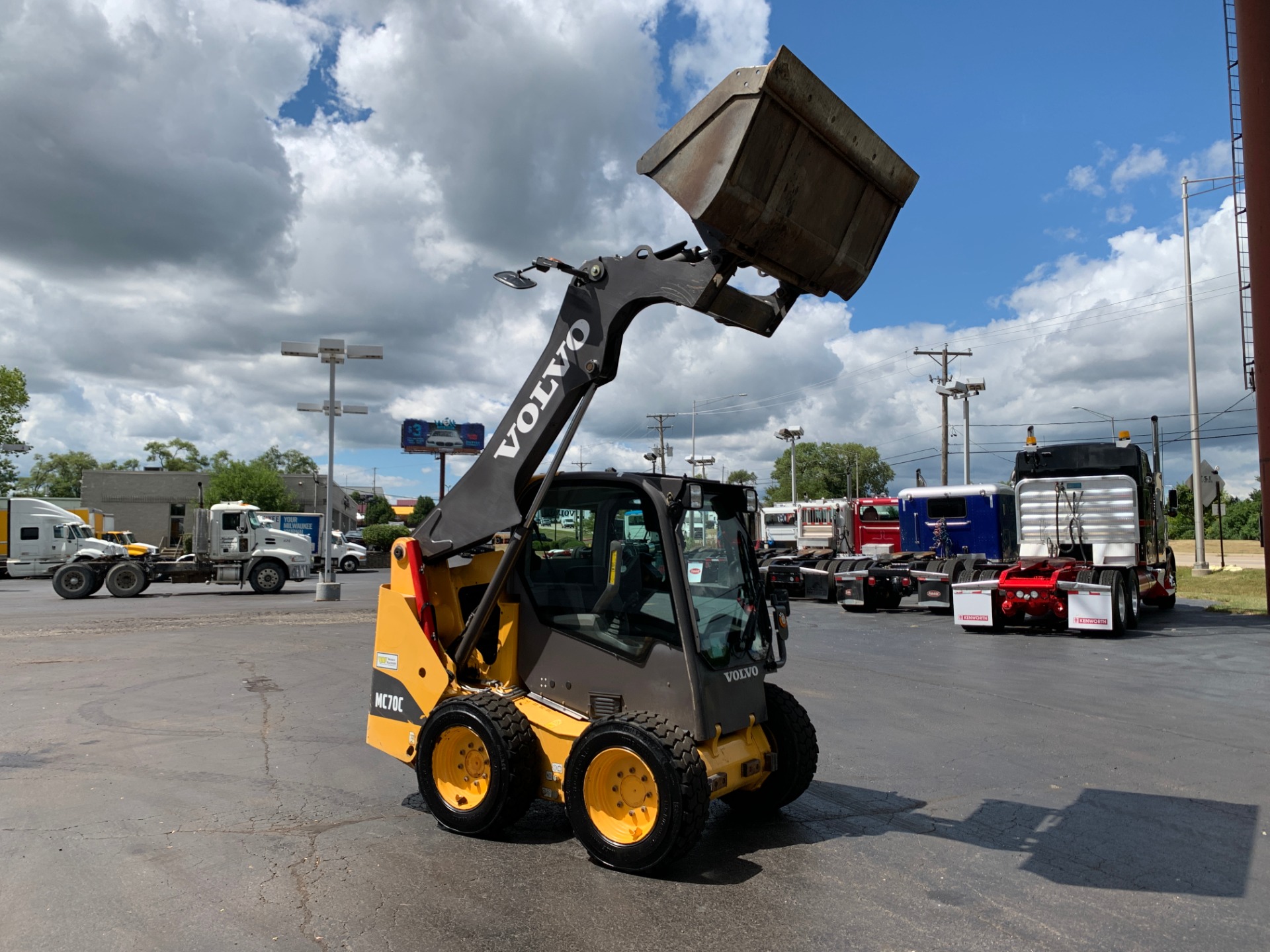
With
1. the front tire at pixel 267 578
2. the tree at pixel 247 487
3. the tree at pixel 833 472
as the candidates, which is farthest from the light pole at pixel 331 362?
the tree at pixel 833 472

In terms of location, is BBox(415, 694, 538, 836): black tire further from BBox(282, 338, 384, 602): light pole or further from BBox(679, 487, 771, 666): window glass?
BBox(282, 338, 384, 602): light pole

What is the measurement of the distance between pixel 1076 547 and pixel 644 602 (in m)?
14.3

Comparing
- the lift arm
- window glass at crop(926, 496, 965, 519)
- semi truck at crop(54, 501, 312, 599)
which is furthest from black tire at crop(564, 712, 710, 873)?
semi truck at crop(54, 501, 312, 599)

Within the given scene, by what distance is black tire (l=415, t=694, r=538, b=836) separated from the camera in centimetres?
501

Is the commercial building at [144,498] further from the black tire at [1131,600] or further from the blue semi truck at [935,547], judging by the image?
the black tire at [1131,600]

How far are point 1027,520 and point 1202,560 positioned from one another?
21238mm

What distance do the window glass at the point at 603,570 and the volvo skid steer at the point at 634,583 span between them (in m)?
0.01

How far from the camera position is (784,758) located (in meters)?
5.53

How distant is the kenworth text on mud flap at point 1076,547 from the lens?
15.7 meters

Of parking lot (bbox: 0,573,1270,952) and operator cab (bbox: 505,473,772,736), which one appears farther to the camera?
operator cab (bbox: 505,473,772,736)

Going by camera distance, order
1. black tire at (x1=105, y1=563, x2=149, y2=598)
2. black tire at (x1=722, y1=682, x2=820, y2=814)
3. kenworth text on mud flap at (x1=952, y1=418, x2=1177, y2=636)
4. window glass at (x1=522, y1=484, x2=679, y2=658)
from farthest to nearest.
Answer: black tire at (x1=105, y1=563, x2=149, y2=598) → kenworth text on mud flap at (x1=952, y1=418, x2=1177, y2=636) → black tire at (x1=722, y1=682, x2=820, y2=814) → window glass at (x1=522, y1=484, x2=679, y2=658)

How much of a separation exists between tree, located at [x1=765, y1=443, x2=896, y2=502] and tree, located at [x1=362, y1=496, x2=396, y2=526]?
162ft

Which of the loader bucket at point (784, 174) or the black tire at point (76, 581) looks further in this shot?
the black tire at point (76, 581)

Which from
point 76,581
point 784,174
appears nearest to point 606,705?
point 784,174
